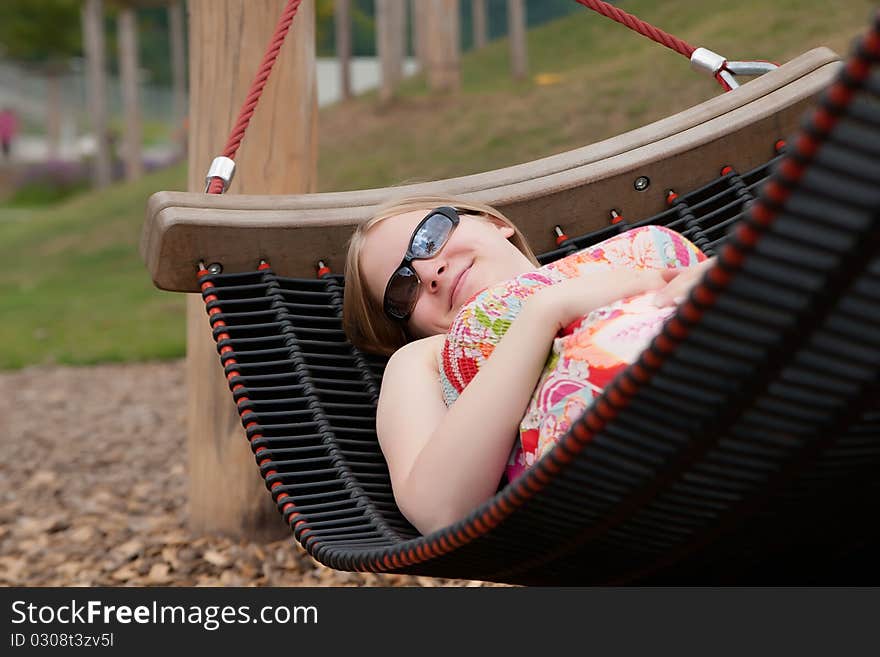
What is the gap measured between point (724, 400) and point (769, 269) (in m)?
0.16

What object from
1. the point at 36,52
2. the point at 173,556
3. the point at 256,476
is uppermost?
the point at 256,476

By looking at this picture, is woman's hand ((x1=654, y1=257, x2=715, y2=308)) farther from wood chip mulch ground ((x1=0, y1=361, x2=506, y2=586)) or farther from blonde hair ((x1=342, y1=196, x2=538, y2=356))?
wood chip mulch ground ((x1=0, y1=361, x2=506, y2=586))

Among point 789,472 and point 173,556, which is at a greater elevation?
point 789,472

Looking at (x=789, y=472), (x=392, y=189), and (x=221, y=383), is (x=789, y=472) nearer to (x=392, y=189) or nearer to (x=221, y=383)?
(x=392, y=189)

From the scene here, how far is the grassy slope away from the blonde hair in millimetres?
4754

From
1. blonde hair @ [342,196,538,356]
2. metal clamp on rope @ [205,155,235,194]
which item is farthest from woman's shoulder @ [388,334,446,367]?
metal clamp on rope @ [205,155,235,194]

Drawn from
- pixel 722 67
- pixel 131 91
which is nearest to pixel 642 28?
pixel 722 67

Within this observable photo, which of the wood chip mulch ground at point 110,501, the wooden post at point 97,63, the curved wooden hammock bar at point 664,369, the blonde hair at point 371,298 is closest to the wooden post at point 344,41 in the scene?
the wooden post at point 97,63

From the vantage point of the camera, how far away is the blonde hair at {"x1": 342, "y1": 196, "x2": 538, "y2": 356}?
76.6 inches

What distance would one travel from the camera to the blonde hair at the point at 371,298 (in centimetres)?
195

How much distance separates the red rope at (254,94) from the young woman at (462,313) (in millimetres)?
336

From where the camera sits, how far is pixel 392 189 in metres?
2.27

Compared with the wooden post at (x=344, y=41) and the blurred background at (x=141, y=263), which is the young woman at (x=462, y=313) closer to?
the blurred background at (x=141, y=263)
